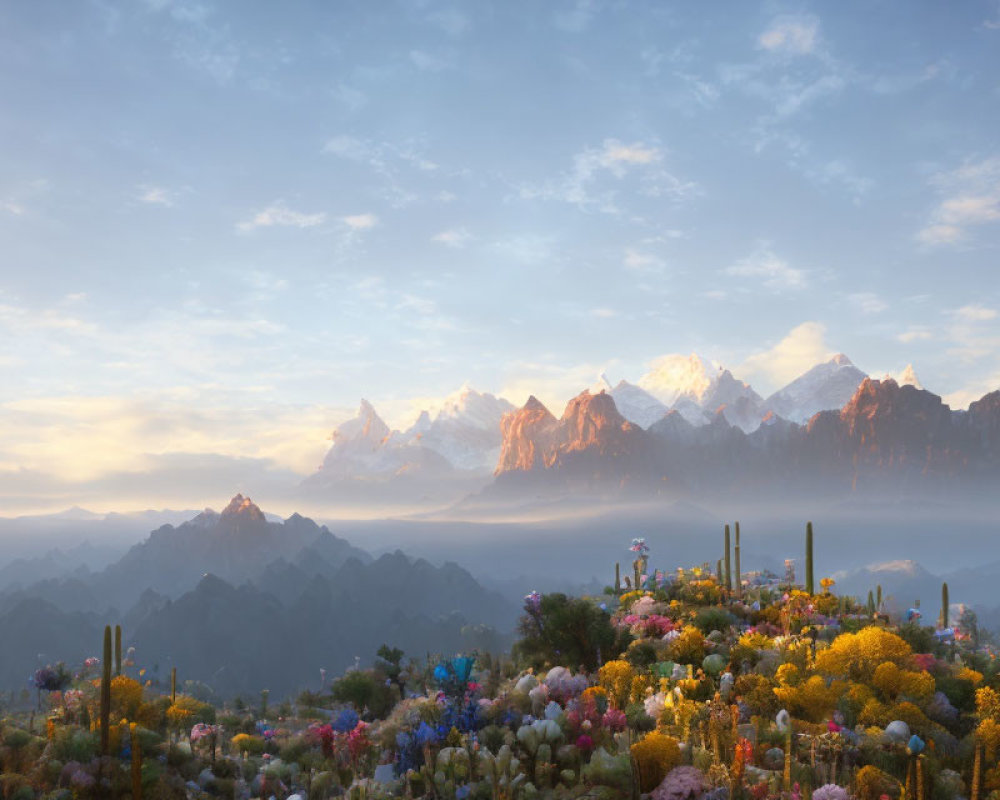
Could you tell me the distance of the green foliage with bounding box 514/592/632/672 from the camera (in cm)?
2055

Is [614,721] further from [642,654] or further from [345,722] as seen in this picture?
[345,722]

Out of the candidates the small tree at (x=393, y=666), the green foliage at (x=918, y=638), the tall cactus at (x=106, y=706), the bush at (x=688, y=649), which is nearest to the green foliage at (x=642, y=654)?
the bush at (x=688, y=649)

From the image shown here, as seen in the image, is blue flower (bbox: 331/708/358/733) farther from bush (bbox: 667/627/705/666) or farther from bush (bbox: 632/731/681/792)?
bush (bbox: 632/731/681/792)

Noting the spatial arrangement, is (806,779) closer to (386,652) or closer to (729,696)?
(729,696)

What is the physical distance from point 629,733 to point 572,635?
7652 millimetres

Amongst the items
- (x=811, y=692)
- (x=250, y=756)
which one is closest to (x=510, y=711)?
(x=811, y=692)

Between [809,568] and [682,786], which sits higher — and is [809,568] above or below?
above

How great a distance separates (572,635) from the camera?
21141 millimetres

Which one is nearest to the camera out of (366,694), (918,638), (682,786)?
(682,786)

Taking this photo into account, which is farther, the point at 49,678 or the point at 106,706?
the point at 49,678

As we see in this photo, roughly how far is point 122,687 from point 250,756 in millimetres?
4007

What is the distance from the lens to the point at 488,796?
11711mm

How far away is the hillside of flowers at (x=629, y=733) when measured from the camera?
11.5 metres

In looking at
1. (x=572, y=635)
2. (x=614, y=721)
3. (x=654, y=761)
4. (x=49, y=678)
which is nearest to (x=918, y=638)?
(x=572, y=635)
